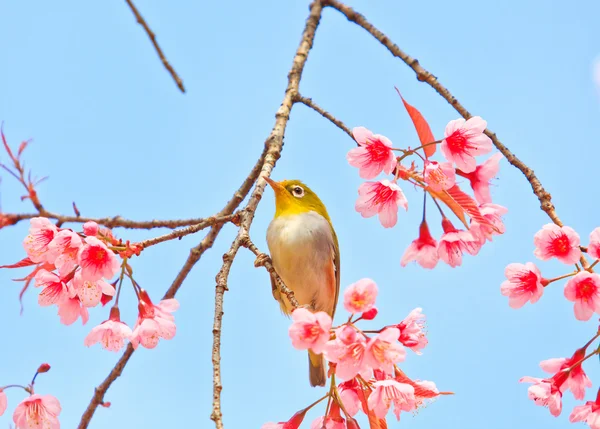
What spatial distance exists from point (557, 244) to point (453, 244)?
49 cm

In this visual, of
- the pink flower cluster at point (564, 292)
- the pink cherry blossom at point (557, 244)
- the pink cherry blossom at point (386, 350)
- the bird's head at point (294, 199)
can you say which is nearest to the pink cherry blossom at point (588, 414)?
the pink flower cluster at point (564, 292)

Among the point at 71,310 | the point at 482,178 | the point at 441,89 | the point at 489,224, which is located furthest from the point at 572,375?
the point at 71,310

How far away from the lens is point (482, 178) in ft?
11.2

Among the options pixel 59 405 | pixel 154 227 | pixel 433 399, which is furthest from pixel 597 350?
pixel 59 405

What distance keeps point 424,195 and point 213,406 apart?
1.27 m

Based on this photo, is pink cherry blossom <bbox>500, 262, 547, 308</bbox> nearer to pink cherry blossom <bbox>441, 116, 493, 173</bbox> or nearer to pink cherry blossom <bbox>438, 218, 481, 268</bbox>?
pink cherry blossom <bbox>438, 218, 481, 268</bbox>

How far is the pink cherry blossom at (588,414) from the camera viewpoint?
312cm

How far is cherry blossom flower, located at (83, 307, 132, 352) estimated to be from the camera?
3039mm

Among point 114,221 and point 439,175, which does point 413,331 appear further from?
point 114,221

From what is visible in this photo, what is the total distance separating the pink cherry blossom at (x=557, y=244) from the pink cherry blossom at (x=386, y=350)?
107 centimetres

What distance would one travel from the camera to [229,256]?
3.10 metres

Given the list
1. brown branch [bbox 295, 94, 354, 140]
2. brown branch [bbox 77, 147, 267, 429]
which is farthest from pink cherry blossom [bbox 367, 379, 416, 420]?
brown branch [bbox 77, 147, 267, 429]

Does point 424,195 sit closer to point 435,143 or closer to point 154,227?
point 435,143

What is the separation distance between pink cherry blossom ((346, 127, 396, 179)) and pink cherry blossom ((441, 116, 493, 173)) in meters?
0.31
